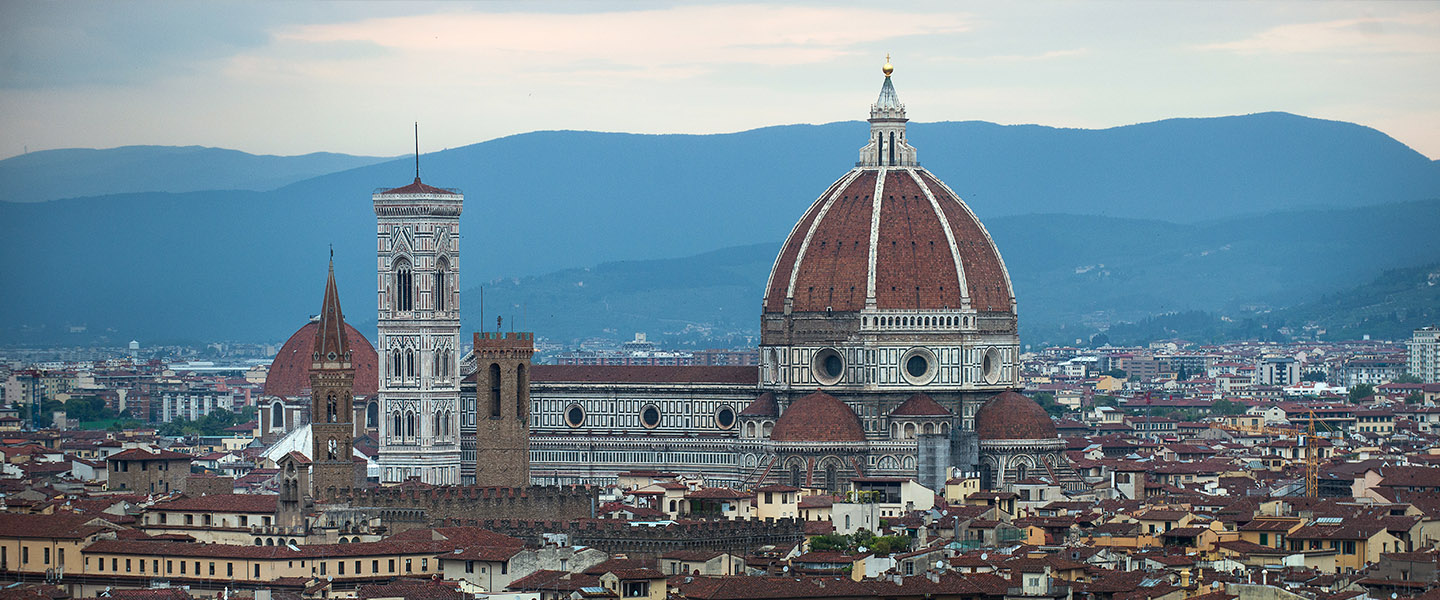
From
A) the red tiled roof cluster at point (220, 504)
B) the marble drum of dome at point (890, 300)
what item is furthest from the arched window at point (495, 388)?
the red tiled roof cluster at point (220, 504)

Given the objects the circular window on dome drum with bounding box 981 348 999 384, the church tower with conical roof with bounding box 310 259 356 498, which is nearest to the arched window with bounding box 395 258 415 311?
the circular window on dome drum with bounding box 981 348 999 384

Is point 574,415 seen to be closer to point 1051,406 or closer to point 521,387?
point 521,387

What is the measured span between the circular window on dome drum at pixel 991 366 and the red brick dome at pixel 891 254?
5.67ft

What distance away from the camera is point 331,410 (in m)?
95.5

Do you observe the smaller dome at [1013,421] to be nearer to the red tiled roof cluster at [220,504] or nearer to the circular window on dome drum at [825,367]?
the circular window on dome drum at [825,367]

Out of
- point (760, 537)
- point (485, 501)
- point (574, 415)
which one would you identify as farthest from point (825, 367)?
point (760, 537)

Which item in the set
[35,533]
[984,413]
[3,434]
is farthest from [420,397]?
[35,533]

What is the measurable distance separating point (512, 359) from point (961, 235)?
21.9 meters

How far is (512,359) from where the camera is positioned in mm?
108438

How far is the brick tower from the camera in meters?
106

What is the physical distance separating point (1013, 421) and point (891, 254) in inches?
315

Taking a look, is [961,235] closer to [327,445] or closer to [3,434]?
[327,445]

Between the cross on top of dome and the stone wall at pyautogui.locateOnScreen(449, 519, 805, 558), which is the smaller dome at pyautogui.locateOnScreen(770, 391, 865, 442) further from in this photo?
the stone wall at pyautogui.locateOnScreen(449, 519, 805, 558)

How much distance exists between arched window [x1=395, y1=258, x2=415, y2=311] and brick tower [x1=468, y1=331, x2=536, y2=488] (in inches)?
513
